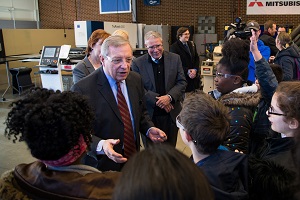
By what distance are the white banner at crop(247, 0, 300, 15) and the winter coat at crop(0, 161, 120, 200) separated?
8368mm

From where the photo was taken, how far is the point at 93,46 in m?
2.83

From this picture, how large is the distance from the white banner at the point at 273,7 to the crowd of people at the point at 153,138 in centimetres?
685

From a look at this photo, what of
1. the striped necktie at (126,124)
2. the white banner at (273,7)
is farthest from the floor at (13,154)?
the white banner at (273,7)

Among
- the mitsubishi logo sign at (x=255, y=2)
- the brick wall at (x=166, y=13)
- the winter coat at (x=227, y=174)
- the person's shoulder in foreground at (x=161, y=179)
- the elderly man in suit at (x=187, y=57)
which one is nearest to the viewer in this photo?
the person's shoulder in foreground at (x=161, y=179)

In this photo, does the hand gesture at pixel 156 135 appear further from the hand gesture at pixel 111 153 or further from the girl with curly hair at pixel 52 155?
the girl with curly hair at pixel 52 155

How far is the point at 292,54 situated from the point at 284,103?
2.62 m

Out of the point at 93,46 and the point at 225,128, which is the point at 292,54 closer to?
the point at 93,46

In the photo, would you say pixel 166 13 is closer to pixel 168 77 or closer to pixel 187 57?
pixel 187 57

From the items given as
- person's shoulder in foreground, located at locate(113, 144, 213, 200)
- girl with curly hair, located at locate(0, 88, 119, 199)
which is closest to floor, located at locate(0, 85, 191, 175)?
girl with curly hair, located at locate(0, 88, 119, 199)

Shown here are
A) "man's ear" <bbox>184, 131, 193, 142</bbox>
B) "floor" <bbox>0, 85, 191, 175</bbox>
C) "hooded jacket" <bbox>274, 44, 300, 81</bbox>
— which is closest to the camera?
"man's ear" <bbox>184, 131, 193, 142</bbox>

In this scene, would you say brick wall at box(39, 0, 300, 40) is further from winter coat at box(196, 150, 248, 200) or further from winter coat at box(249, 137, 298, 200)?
winter coat at box(196, 150, 248, 200)

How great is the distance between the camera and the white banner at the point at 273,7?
25.9ft

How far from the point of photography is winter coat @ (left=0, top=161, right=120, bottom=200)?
968 mm

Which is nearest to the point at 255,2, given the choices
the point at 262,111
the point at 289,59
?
the point at 289,59
